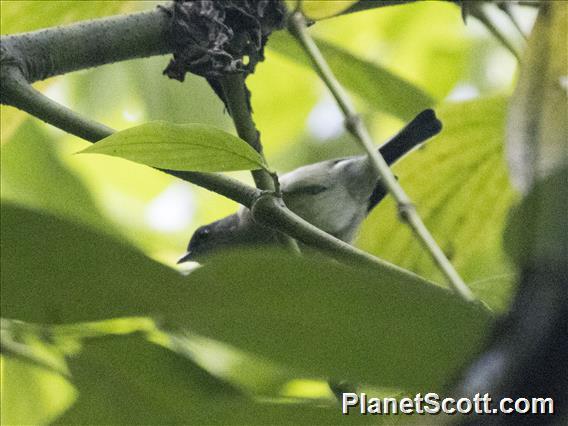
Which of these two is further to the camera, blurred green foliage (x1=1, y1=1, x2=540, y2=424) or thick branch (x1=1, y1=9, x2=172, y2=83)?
thick branch (x1=1, y1=9, x2=172, y2=83)

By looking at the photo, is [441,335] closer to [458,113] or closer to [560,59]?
[560,59]

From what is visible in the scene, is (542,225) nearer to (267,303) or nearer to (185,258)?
(267,303)

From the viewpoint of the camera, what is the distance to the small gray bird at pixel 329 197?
5.57 feet

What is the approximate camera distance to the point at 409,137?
1.80 metres

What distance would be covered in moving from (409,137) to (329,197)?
0.63 ft

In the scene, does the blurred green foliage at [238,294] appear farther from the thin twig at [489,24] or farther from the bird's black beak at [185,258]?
the bird's black beak at [185,258]

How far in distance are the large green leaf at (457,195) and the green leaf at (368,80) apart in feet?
0.79

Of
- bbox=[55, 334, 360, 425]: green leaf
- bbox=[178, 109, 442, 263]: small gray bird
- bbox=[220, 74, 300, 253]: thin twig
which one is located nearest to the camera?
bbox=[55, 334, 360, 425]: green leaf

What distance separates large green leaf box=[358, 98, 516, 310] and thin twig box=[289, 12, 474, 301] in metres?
0.12

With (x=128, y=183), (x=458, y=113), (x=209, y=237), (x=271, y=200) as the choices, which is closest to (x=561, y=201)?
(x=271, y=200)

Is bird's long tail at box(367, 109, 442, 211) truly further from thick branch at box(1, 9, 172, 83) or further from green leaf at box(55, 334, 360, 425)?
green leaf at box(55, 334, 360, 425)

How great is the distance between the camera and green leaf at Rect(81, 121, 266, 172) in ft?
2.41

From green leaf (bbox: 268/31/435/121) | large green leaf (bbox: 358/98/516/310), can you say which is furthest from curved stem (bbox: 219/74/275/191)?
green leaf (bbox: 268/31/435/121)

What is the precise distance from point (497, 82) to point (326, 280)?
6.04 ft
